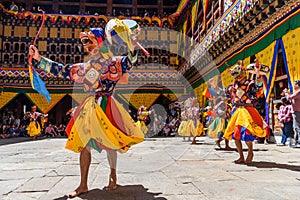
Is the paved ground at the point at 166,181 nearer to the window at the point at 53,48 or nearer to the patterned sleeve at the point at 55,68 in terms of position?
the patterned sleeve at the point at 55,68

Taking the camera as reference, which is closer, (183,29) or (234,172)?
(234,172)

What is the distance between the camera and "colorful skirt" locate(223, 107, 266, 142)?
3936 mm

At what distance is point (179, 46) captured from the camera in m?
19.6

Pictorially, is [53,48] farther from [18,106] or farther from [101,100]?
[101,100]

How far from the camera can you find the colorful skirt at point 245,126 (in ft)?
12.9

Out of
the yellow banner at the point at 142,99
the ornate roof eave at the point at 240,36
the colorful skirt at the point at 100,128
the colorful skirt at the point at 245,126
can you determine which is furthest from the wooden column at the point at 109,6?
the colorful skirt at the point at 100,128

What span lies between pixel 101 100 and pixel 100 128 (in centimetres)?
30

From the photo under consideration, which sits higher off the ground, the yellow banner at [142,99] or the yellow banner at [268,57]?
the yellow banner at [268,57]

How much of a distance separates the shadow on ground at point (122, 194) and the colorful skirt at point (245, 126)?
6.42 feet

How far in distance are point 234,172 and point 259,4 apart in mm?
5707

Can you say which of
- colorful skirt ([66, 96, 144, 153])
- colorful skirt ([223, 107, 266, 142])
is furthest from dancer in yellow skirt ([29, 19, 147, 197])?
colorful skirt ([223, 107, 266, 142])

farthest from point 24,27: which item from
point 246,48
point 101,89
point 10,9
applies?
point 101,89

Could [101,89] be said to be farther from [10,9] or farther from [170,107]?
[10,9]

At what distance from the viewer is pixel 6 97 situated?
59.0 feet
